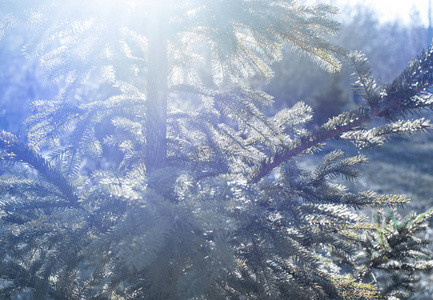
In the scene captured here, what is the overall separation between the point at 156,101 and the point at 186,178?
0.58 m

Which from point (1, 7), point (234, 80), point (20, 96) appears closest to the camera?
point (1, 7)

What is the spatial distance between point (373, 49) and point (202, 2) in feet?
18.1

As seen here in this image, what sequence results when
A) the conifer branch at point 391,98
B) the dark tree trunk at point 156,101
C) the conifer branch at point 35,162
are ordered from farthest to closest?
1. the dark tree trunk at point 156,101
2. the conifer branch at point 35,162
3. the conifer branch at point 391,98

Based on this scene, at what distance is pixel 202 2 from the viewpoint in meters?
1.25

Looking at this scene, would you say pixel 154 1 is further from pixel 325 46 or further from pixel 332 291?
pixel 332 291

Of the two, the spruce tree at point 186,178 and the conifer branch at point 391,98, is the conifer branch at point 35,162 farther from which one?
the conifer branch at point 391,98

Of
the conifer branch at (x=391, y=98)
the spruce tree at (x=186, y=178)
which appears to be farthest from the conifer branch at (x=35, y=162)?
the conifer branch at (x=391, y=98)

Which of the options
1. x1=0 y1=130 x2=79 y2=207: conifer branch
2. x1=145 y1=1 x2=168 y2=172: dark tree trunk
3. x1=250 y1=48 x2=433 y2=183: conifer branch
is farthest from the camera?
x1=145 y1=1 x2=168 y2=172: dark tree trunk

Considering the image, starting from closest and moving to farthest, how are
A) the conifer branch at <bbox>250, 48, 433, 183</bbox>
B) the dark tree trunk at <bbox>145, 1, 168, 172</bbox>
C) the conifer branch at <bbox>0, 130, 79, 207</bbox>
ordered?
the conifer branch at <bbox>250, 48, 433, 183</bbox>
the conifer branch at <bbox>0, 130, 79, 207</bbox>
the dark tree trunk at <bbox>145, 1, 168, 172</bbox>

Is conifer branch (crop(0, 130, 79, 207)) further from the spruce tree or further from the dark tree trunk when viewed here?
the dark tree trunk

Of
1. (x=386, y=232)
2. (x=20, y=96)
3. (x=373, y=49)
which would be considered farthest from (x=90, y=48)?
(x=373, y=49)

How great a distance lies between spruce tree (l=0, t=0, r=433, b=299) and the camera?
0.79 metres

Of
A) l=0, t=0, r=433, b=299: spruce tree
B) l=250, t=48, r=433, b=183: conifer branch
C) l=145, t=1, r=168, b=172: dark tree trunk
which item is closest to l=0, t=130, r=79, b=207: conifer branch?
l=0, t=0, r=433, b=299: spruce tree

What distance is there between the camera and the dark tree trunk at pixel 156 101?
133 centimetres
